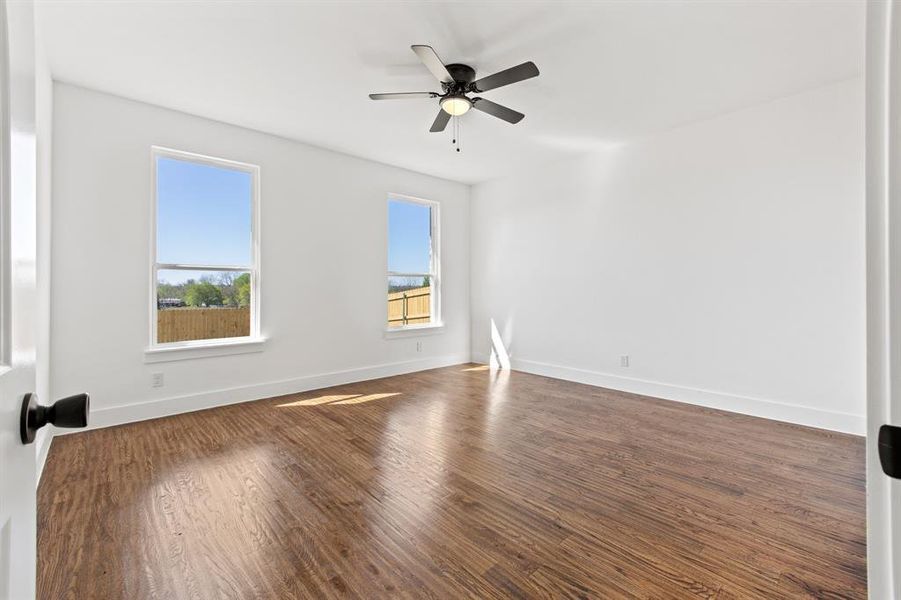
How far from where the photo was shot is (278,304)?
4.22m

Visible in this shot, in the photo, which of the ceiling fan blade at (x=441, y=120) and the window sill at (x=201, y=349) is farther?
the window sill at (x=201, y=349)

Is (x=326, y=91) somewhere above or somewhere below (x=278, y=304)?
above

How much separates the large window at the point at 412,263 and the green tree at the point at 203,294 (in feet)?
6.66

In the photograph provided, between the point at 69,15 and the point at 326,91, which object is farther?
the point at 326,91

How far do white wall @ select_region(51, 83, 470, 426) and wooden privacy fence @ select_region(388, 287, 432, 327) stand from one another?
243 millimetres

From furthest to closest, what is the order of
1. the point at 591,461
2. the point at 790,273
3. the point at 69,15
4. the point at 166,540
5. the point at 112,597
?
the point at 790,273 < the point at 591,461 < the point at 69,15 < the point at 166,540 < the point at 112,597

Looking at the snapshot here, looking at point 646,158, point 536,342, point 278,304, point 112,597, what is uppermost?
point 646,158

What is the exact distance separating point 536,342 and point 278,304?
3.20m

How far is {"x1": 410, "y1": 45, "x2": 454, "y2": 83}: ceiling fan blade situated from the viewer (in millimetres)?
2275

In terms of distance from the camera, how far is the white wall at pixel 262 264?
3125 mm

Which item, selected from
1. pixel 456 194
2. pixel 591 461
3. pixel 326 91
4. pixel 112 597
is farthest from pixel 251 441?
pixel 456 194

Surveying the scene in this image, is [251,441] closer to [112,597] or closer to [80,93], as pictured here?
[112,597]

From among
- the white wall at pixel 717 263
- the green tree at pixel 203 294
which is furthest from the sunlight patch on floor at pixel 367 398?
the white wall at pixel 717 263

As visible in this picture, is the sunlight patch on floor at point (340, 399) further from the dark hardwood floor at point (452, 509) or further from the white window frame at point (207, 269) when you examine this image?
the white window frame at point (207, 269)
